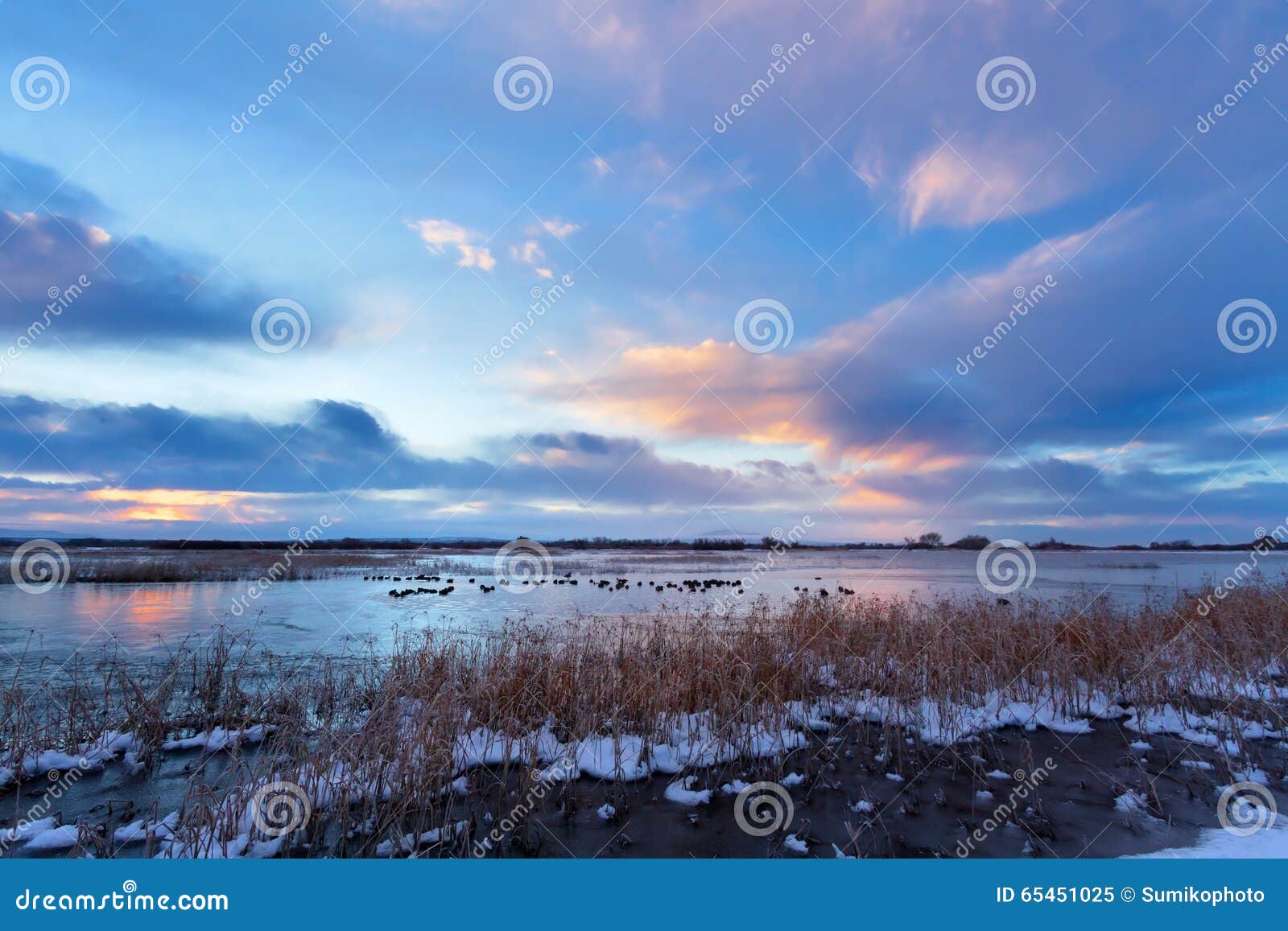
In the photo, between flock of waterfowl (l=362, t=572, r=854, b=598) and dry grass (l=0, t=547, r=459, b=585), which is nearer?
flock of waterfowl (l=362, t=572, r=854, b=598)

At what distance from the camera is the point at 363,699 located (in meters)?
11.0

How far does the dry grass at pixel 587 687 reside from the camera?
728 cm

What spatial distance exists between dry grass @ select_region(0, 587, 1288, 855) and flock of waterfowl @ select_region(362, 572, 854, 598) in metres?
12.2

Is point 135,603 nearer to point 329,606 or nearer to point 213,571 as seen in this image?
point 329,606

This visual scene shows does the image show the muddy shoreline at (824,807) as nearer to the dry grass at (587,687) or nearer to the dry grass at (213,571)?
the dry grass at (587,687)

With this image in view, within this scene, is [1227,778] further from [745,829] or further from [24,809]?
[24,809]

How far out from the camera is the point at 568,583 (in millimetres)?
34031

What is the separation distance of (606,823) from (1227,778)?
7.79 metres

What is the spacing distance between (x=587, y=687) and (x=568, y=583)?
78.9ft

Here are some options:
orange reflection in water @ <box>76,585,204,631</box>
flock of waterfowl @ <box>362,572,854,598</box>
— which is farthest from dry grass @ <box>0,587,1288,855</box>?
flock of waterfowl @ <box>362,572,854,598</box>

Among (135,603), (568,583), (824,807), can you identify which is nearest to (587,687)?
(824,807)

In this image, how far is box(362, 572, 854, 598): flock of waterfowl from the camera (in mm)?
29844

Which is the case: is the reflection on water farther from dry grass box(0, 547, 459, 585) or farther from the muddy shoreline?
the muddy shoreline

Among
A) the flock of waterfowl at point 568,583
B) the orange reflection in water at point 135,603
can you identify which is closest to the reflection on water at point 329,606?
the orange reflection in water at point 135,603
